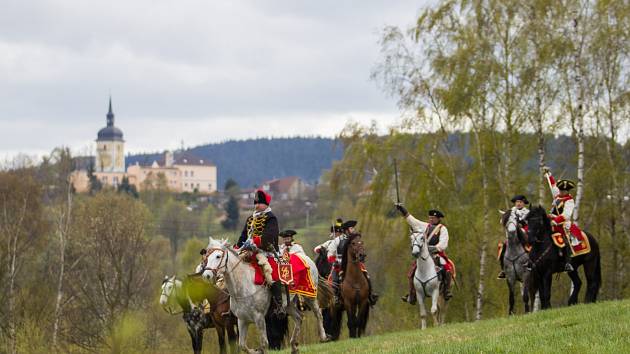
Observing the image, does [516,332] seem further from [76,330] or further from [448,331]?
[76,330]

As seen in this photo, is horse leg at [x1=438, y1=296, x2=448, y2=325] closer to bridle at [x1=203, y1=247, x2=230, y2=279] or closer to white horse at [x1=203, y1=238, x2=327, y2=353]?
white horse at [x1=203, y1=238, x2=327, y2=353]

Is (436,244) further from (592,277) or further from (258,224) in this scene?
(258,224)

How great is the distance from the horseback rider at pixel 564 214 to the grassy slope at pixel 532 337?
2.08 m

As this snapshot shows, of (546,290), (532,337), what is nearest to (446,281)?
(546,290)

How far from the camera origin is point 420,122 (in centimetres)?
3869

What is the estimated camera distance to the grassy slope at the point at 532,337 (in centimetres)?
1420

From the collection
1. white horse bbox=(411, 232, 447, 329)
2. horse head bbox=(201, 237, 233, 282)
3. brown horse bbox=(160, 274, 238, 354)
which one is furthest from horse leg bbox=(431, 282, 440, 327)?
horse head bbox=(201, 237, 233, 282)

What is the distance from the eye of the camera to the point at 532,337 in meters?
15.5

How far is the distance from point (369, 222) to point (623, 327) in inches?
977

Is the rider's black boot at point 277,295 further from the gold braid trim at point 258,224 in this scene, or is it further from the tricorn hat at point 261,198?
the tricorn hat at point 261,198

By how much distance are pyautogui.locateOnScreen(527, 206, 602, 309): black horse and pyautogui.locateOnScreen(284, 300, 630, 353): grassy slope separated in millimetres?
1872

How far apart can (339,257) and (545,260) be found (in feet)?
15.3

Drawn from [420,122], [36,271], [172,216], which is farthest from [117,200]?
[172,216]

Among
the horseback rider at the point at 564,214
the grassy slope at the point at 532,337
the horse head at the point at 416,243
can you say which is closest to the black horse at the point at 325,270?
the horse head at the point at 416,243
